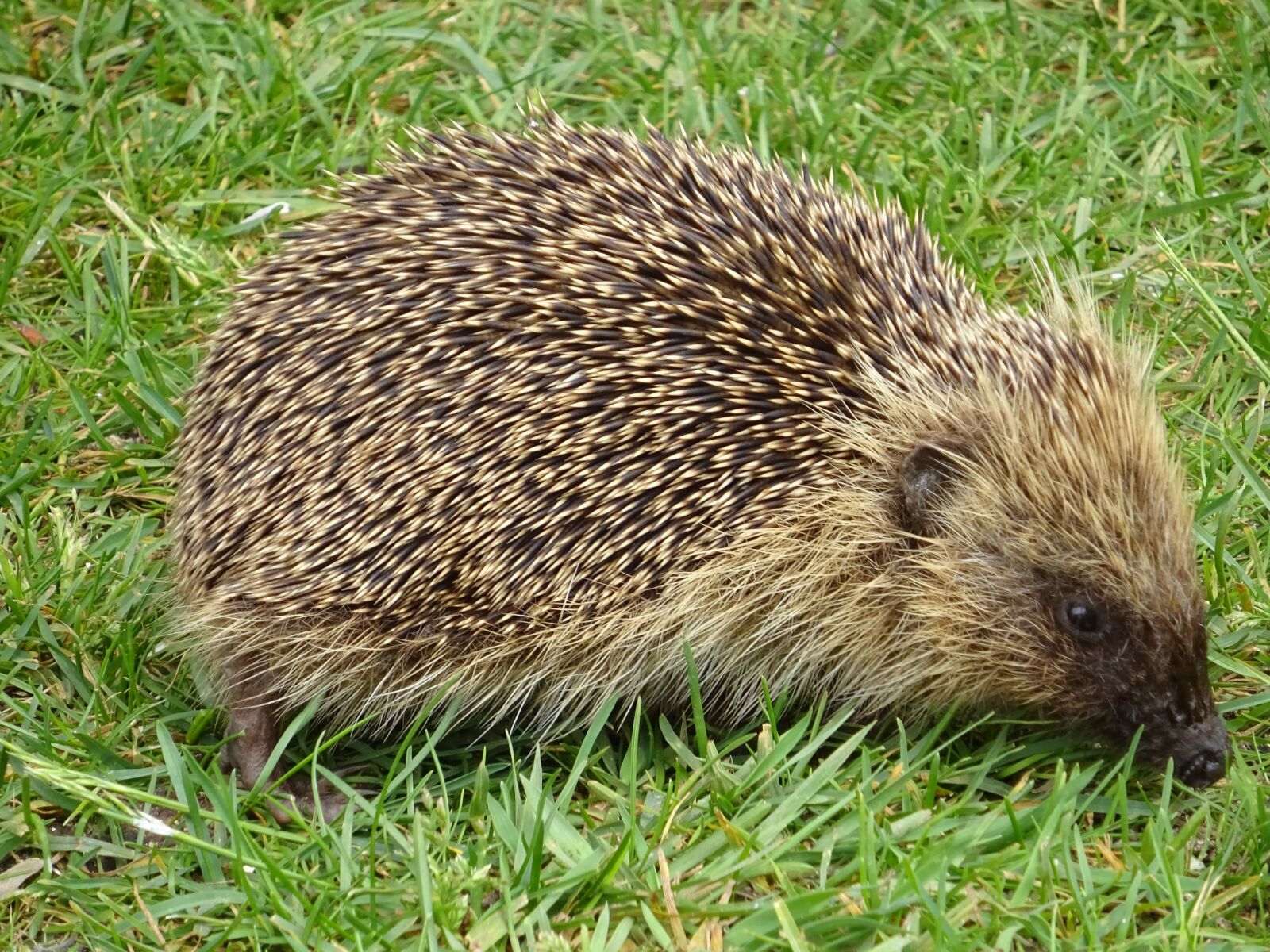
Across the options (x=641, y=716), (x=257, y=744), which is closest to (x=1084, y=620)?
(x=641, y=716)

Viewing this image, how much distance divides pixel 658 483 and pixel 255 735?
1600 millimetres

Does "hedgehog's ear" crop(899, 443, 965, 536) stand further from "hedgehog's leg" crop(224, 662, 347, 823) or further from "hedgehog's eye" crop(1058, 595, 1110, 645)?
"hedgehog's leg" crop(224, 662, 347, 823)

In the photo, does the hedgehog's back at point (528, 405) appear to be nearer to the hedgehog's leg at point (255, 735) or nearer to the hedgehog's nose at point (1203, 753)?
the hedgehog's leg at point (255, 735)

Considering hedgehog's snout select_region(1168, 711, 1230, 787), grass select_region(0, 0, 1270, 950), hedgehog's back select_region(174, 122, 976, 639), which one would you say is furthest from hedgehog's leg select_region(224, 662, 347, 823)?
hedgehog's snout select_region(1168, 711, 1230, 787)

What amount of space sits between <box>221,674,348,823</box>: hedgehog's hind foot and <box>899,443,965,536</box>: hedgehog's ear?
2.09 m

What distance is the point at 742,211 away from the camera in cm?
546

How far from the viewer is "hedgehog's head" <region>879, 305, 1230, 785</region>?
482 centimetres

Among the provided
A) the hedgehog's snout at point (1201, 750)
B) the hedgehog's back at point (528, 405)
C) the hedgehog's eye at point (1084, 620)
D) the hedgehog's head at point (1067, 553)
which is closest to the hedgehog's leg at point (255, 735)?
the hedgehog's back at point (528, 405)

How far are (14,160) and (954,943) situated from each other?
5488 mm

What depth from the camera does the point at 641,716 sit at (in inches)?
218

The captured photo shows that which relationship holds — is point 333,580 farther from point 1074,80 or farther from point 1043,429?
point 1074,80

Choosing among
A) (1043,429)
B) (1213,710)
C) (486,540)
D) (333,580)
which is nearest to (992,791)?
(1213,710)

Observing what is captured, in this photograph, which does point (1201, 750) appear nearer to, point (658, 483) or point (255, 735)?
point (658, 483)

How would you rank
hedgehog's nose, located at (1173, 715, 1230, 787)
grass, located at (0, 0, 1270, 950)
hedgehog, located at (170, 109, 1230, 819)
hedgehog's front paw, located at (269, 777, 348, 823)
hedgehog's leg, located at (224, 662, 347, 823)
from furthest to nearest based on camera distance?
hedgehog's leg, located at (224, 662, 347, 823) → hedgehog's front paw, located at (269, 777, 348, 823) → hedgehog, located at (170, 109, 1230, 819) → hedgehog's nose, located at (1173, 715, 1230, 787) → grass, located at (0, 0, 1270, 950)
